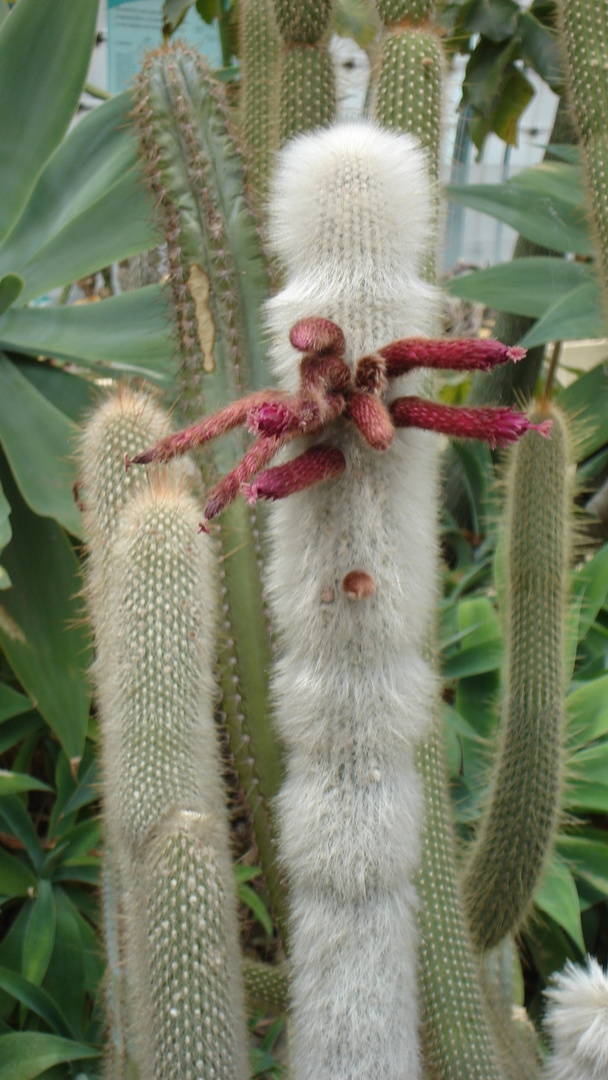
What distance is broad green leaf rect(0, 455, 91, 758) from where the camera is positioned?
126cm

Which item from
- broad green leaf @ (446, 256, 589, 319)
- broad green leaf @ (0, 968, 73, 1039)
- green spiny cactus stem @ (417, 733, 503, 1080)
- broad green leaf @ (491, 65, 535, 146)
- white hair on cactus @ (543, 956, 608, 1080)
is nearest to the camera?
white hair on cactus @ (543, 956, 608, 1080)

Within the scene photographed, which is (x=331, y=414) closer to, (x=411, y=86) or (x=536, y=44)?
(x=411, y=86)

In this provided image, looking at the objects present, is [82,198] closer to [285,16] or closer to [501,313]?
[285,16]

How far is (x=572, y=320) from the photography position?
1.43 m

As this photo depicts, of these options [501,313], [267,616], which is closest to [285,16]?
[267,616]

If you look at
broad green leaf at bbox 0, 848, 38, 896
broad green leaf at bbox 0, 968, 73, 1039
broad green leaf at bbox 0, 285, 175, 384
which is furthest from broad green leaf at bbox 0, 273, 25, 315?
broad green leaf at bbox 0, 968, 73, 1039

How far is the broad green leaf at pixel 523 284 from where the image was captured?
1.59 metres

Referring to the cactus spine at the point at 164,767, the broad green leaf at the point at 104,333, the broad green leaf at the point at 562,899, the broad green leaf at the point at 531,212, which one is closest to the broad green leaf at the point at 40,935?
the cactus spine at the point at 164,767

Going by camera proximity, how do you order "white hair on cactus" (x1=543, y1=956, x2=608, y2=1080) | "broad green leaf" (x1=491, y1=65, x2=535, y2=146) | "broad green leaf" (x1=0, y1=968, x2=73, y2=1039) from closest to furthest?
"white hair on cactus" (x1=543, y1=956, x2=608, y2=1080) → "broad green leaf" (x1=0, y1=968, x2=73, y2=1039) → "broad green leaf" (x1=491, y1=65, x2=535, y2=146)

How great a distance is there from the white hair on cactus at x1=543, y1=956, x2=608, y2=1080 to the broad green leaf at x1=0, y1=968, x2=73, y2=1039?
2.31 feet

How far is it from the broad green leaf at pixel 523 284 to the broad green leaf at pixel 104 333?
507 millimetres

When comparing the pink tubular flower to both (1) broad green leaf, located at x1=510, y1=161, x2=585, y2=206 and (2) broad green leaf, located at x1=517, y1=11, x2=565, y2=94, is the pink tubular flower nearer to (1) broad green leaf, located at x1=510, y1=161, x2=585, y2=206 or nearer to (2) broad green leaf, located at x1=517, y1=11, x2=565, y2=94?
(1) broad green leaf, located at x1=510, y1=161, x2=585, y2=206

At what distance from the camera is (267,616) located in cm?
98

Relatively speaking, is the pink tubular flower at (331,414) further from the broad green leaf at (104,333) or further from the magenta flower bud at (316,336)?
the broad green leaf at (104,333)
